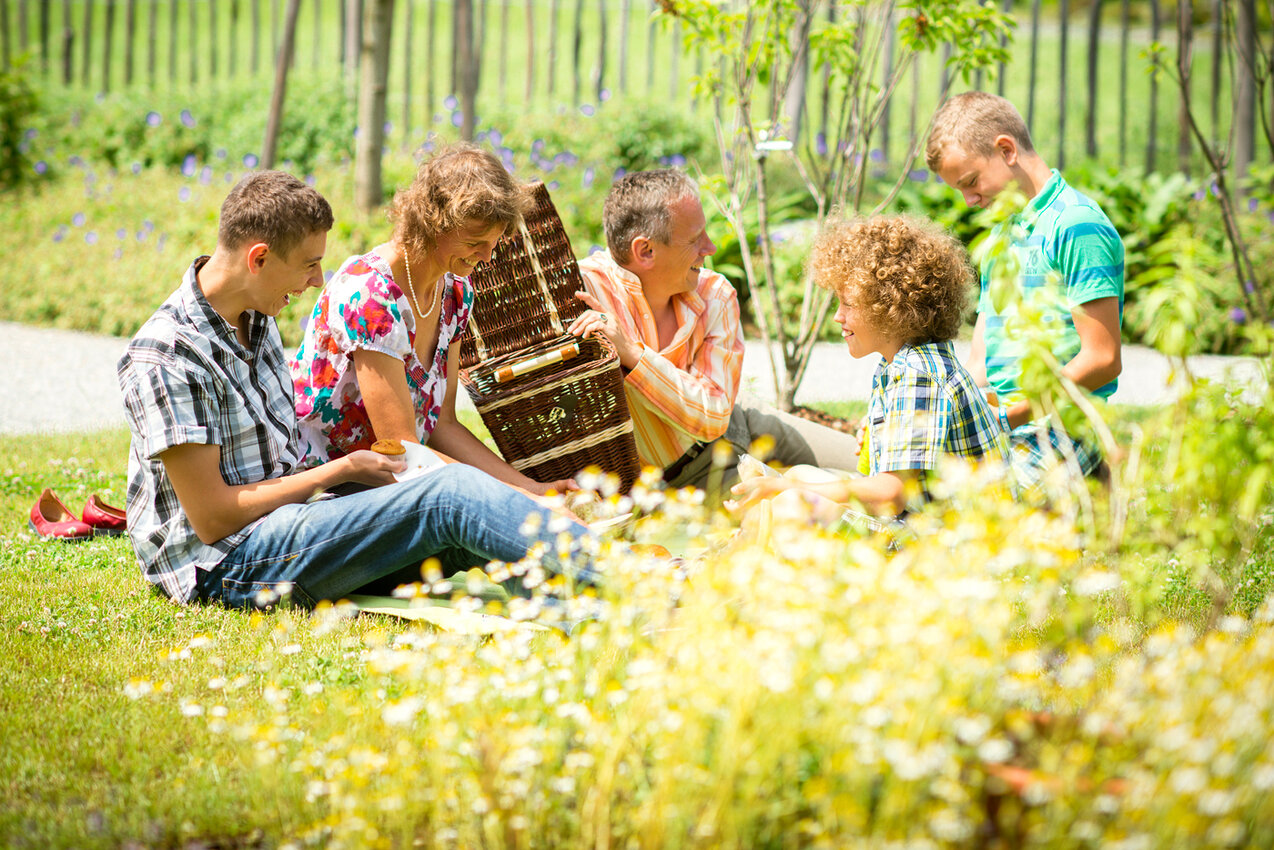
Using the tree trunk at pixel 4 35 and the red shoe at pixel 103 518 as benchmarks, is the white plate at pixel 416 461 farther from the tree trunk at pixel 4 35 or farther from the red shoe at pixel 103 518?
the tree trunk at pixel 4 35

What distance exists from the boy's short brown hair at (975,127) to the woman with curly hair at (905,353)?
2.38ft

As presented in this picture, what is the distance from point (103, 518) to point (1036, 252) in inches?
145

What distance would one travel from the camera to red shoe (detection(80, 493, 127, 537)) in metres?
4.28

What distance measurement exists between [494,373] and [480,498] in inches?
32.6

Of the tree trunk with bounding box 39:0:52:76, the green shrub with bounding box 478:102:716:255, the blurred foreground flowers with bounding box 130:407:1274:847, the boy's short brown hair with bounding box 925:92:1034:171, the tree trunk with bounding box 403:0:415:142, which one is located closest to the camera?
the blurred foreground flowers with bounding box 130:407:1274:847

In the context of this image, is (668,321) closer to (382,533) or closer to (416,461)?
(416,461)

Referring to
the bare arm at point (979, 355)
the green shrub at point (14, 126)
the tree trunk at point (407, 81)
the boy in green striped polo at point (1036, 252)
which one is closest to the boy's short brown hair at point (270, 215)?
the boy in green striped polo at point (1036, 252)

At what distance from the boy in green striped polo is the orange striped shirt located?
3.25 feet

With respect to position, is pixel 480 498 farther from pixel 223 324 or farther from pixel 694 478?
pixel 694 478

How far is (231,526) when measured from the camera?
326 centimetres

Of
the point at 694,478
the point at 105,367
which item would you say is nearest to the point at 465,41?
the point at 105,367

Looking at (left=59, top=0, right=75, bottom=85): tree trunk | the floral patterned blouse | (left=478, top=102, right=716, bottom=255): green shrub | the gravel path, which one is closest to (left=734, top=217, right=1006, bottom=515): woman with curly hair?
the floral patterned blouse

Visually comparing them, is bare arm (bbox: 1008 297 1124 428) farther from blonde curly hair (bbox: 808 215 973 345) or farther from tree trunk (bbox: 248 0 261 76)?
tree trunk (bbox: 248 0 261 76)

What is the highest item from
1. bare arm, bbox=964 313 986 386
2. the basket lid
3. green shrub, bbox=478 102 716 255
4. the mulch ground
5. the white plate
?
green shrub, bbox=478 102 716 255
